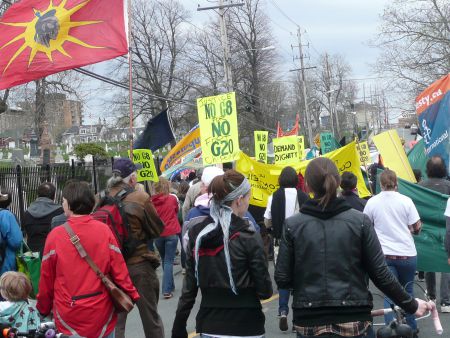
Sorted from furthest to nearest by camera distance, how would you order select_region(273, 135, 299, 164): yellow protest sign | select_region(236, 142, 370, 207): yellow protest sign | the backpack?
select_region(273, 135, 299, 164): yellow protest sign < select_region(236, 142, 370, 207): yellow protest sign < the backpack

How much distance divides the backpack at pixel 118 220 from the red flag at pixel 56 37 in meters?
2.81

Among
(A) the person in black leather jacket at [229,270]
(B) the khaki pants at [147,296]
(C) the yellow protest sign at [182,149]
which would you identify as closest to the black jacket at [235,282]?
(A) the person in black leather jacket at [229,270]

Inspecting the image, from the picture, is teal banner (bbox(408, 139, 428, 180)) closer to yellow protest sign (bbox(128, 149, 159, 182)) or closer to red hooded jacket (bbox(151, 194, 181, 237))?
red hooded jacket (bbox(151, 194, 181, 237))

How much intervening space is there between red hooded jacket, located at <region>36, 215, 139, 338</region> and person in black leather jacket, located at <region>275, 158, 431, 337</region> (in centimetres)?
132

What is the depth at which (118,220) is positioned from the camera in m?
6.10

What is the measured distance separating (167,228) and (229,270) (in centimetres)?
677

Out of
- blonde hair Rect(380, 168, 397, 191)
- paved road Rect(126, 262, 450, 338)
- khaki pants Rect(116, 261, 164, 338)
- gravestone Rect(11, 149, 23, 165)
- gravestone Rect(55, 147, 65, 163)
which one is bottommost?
paved road Rect(126, 262, 450, 338)

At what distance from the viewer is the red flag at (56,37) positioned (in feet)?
28.1

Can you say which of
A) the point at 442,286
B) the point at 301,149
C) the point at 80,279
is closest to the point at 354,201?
the point at 442,286

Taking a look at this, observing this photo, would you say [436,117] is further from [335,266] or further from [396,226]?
[335,266]

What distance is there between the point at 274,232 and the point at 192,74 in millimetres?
47389

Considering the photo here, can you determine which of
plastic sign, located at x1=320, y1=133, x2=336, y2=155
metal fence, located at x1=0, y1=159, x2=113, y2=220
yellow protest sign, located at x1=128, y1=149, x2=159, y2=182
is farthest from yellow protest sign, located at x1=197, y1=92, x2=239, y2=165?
plastic sign, located at x1=320, y1=133, x2=336, y2=155

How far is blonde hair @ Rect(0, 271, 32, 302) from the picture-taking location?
5.34 meters

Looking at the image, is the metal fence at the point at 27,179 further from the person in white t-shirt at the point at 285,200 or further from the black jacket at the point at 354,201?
the black jacket at the point at 354,201
